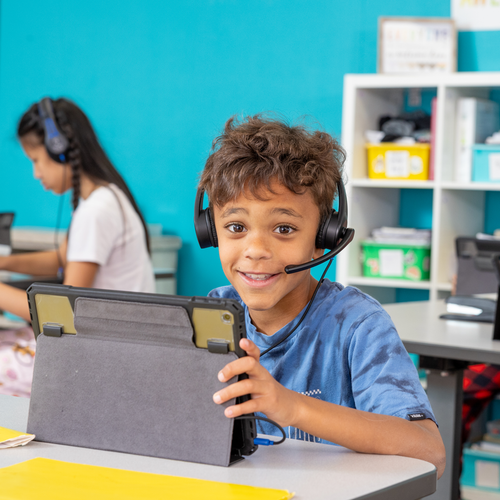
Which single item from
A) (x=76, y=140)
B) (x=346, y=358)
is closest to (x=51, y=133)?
(x=76, y=140)

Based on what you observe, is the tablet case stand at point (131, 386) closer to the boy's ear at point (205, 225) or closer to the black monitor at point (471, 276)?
the boy's ear at point (205, 225)

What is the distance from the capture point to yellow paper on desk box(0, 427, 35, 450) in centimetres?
91

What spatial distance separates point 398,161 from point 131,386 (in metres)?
2.50

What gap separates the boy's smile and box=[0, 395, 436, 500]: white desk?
0.26 metres

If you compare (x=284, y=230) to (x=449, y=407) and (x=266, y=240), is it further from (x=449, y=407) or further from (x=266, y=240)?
(x=449, y=407)

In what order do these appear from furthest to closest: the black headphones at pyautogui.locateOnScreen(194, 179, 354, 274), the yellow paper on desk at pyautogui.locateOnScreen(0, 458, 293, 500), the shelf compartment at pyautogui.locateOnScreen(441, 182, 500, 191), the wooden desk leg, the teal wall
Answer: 1. the teal wall
2. the shelf compartment at pyautogui.locateOnScreen(441, 182, 500, 191)
3. the wooden desk leg
4. the black headphones at pyautogui.locateOnScreen(194, 179, 354, 274)
5. the yellow paper on desk at pyautogui.locateOnScreen(0, 458, 293, 500)

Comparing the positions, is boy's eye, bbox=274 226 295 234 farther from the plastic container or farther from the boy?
the plastic container

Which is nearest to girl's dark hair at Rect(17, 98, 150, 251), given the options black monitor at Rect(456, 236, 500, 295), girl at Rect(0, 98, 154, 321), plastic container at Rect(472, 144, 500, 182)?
girl at Rect(0, 98, 154, 321)

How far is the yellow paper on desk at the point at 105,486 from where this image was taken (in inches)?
29.2

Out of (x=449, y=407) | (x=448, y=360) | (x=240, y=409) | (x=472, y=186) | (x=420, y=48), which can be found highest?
(x=420, y=48)

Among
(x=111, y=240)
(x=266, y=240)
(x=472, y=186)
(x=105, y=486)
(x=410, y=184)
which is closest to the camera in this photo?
(x=105, y=486)

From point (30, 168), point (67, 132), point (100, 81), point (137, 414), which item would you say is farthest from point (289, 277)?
point (30, 168)

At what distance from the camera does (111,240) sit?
222 centimetres

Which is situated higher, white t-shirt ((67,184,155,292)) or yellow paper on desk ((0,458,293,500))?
white t-shirt ((67,184,155,292))
